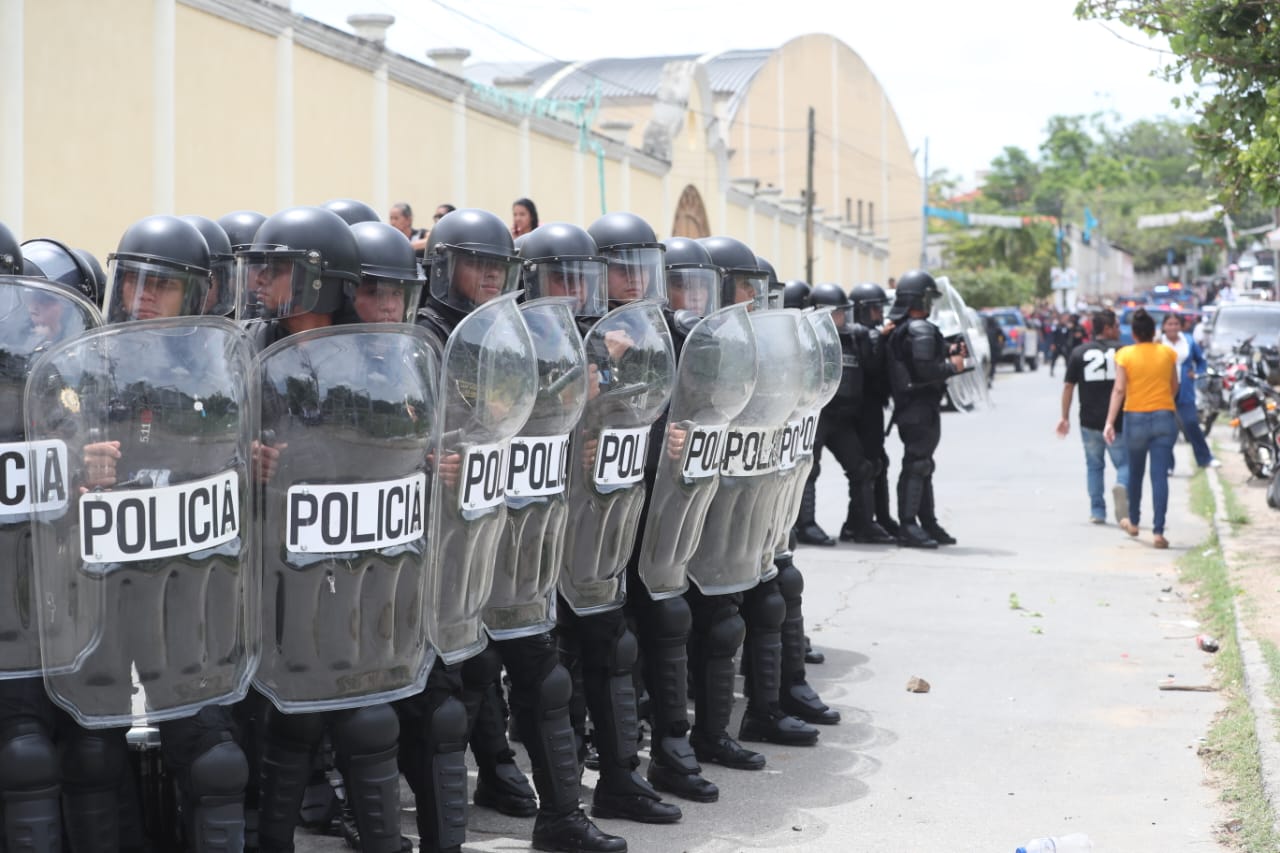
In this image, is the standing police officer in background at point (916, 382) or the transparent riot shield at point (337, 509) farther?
the standing police officer in background at point (916, 382)

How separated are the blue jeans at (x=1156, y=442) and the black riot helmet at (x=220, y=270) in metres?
8.03

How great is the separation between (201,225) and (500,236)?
4.02ft

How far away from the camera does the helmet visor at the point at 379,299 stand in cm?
447

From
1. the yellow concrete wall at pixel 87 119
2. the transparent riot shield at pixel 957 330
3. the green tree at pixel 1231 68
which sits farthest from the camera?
the transparent riot shield at pixel 957 330

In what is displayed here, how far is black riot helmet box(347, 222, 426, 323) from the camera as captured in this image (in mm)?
4453

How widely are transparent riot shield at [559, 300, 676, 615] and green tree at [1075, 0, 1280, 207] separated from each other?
6.37 metres

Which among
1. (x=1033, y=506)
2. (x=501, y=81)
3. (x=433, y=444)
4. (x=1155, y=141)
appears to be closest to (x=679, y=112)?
(x=501, y=81)

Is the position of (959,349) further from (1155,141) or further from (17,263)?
(1155,141)

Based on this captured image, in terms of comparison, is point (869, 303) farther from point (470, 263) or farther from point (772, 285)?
point (470, 263)

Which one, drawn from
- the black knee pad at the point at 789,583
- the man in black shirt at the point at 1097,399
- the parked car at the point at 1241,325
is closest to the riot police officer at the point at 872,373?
the man in black shirt at the point at 1097,399

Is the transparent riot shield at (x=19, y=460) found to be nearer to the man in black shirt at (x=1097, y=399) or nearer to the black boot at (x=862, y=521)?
the black boot at (x=862, y=521)

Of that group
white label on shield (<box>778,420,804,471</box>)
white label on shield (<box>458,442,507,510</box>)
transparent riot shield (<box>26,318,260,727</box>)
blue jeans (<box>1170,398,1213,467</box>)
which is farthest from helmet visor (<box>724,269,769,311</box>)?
blue jeans (<box>1170,398,1213,467</box>)

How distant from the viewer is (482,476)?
4.33 m

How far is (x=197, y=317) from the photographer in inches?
146
